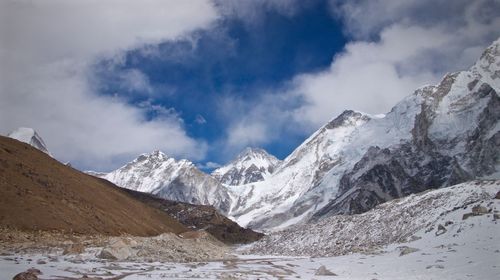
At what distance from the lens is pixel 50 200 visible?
73938 mm

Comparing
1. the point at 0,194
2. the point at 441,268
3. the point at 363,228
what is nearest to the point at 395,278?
the point at 441,268

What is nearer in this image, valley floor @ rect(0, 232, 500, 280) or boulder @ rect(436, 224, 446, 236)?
valley floor @ rect(0, 232, 500, 280)

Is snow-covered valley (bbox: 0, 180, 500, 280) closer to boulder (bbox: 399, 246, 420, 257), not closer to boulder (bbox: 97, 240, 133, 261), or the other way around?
boulder (bbox: 399, 246, 420, 257)

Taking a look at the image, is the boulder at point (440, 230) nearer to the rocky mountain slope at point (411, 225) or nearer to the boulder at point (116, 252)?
the rocky mountain slope at point (411, 225)

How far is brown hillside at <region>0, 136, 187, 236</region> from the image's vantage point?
211 feet

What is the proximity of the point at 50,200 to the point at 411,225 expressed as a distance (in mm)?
54954

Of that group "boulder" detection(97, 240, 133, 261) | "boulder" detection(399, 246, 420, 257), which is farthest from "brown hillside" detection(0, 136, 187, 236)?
"boulder" detection(399, 246, 420, 257)

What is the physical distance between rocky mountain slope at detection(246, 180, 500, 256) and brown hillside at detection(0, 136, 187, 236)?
3450 centimetres

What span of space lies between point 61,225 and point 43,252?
20883mm

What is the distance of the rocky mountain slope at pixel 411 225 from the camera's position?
183ft

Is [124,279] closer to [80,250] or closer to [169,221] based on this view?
[80,250]

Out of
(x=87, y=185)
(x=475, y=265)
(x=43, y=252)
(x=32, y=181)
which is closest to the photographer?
(x=475, y=265)

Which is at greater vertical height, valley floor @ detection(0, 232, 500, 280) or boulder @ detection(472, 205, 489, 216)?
boulder @ detection(472, 205, 489, 216)

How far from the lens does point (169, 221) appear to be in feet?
505
